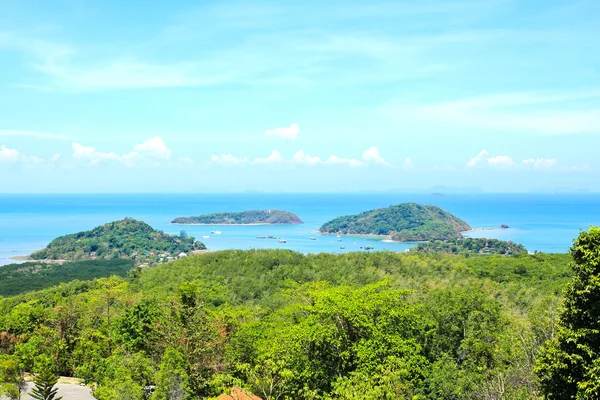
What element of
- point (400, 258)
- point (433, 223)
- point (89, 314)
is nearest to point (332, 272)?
point (400, 258)

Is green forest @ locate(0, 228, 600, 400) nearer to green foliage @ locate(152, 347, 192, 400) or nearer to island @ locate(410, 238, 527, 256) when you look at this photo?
green foliage @ locate(152, 347, 192, 400)

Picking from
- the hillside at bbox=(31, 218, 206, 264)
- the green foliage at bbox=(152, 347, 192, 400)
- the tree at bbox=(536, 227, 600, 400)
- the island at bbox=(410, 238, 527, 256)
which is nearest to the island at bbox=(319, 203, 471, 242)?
the island at bbox=(410, 238, 527, 256)

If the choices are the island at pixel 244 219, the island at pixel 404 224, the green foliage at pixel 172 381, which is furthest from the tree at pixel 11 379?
the island at pixel 244 219

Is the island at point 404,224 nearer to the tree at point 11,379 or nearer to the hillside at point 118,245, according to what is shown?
the hillside at point 118,245

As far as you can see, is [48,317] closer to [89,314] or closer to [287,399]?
[89,314]

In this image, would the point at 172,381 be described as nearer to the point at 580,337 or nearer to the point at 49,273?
the point at 580,337

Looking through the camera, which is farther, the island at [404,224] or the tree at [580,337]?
the island at [404,224]
